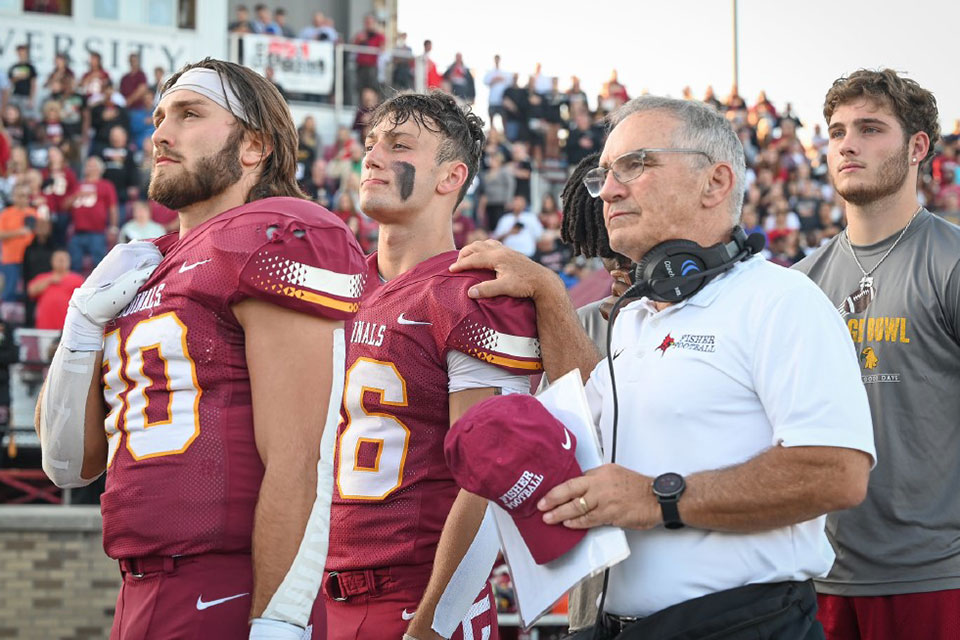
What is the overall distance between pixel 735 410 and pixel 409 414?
3.70 feet

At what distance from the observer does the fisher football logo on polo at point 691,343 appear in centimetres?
251

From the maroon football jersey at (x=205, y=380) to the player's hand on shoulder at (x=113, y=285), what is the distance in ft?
0.23

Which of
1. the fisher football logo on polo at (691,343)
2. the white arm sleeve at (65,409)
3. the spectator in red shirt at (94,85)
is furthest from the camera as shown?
the spectator in red shirt at (94,85)

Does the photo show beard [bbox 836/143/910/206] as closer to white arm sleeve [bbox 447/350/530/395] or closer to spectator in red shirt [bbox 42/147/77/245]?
white arm sleeve [bbox 447/350/530/395]

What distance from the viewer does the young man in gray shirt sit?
3.43 metres

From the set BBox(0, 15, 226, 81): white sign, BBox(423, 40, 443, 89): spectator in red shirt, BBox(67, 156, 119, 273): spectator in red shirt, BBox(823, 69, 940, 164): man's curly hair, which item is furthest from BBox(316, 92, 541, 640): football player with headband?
BBox(0, 15, 226, 81): white sign

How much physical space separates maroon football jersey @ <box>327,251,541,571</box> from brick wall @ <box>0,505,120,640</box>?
5.63m

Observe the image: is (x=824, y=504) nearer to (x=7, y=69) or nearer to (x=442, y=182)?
(x=442, y=182)

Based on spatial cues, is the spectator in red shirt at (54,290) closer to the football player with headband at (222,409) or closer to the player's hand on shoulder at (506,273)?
the player's hand on shoulder at (506,273)

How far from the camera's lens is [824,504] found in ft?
7.68

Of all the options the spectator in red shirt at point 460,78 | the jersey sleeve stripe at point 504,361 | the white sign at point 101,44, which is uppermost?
the white sign at point 101,44

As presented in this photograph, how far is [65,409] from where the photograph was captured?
2922mm

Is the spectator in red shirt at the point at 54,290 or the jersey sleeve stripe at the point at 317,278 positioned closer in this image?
the jersey sleeve stripe at the point at 317,278

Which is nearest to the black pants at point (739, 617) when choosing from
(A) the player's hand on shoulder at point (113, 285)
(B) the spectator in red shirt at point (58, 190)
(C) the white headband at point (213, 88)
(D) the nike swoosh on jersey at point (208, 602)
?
(D) the nike swoosh on jersey at point (208, 602)
